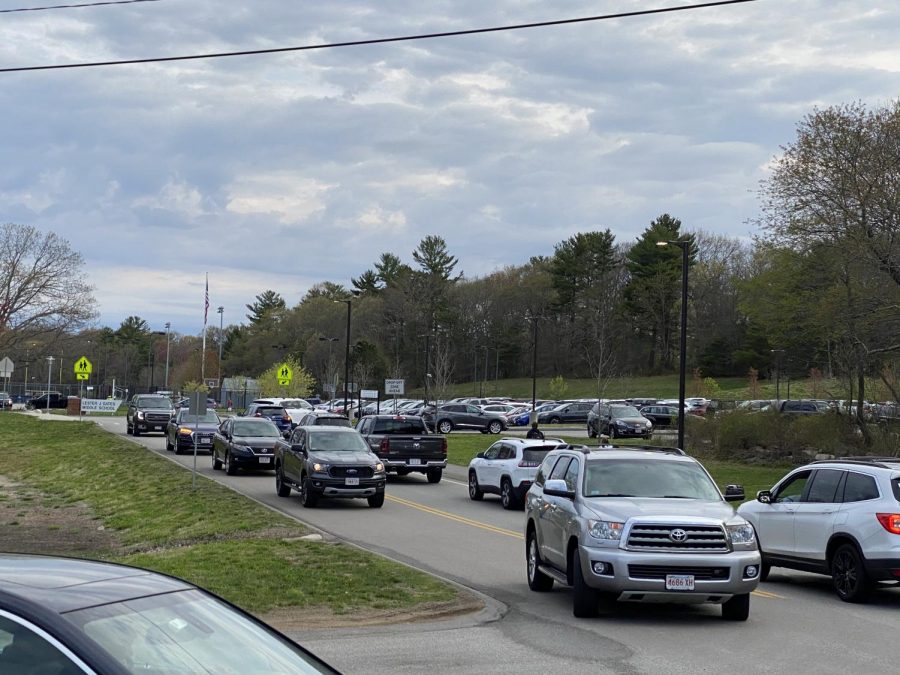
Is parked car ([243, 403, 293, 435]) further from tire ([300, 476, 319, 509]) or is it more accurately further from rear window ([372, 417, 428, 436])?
tire ([300, 476, 319, 509])

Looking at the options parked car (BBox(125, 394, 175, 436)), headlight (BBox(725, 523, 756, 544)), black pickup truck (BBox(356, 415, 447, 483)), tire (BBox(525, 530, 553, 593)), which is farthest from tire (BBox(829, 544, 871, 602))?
parked car (BBox(125, 394, 175, 436))

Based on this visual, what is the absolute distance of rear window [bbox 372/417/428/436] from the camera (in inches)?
1262

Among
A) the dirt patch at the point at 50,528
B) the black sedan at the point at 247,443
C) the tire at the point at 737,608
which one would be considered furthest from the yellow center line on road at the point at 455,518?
the tire at the point at 737,608

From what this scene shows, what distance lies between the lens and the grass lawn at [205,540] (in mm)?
13016

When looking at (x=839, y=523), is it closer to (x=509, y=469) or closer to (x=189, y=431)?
(x=509, y=469)

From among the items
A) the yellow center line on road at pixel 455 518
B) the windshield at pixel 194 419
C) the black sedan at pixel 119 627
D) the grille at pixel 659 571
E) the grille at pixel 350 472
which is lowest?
the yellow center line on road at pixel 455 518

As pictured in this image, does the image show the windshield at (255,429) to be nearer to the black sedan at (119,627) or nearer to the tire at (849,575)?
the tire at (849,575)

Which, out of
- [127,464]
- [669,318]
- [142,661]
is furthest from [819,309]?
[669,318]

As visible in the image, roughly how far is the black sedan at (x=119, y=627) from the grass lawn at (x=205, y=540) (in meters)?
8.17

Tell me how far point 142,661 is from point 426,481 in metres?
30.2

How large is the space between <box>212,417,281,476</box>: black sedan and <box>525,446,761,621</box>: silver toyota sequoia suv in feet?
68.5

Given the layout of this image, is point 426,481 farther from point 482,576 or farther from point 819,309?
point 482,576

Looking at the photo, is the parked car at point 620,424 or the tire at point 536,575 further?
the parked car at point 620,424

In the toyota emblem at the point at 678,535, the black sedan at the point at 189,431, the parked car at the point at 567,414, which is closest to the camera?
the toyota emblem at the point at 678,535
